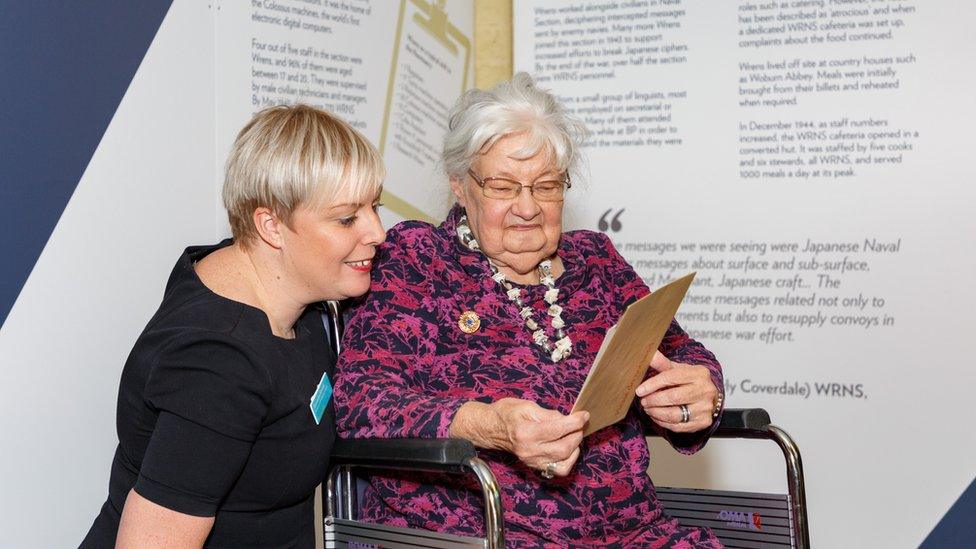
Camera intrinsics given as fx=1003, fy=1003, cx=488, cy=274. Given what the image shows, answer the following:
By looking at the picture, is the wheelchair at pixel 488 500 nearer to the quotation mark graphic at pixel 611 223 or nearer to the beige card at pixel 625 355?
the beige card at pixel 625 355

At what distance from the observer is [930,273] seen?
3.14m

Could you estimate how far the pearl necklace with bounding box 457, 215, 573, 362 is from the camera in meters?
2.12

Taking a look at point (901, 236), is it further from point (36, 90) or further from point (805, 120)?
point (36, 90)

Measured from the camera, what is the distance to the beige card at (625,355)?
1.67 m

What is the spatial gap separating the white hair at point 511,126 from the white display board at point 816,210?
130 cm

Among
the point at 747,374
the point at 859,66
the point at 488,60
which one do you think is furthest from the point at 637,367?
the point at 488,60

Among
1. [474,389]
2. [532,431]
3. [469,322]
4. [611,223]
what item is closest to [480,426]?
[532,431]

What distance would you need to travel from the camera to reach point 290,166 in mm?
1745

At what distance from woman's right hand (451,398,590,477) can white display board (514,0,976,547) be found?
5.89 ft

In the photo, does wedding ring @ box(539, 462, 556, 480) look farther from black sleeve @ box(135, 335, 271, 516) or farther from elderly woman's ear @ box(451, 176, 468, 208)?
elderly woman's ear @ box(451, 176, 468, 208)

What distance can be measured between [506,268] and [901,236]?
1.59 m

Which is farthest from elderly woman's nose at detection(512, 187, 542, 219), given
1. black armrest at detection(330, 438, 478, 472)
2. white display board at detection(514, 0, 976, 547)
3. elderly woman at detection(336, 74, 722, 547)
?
white display board at detection(514, 0, 976, 547)

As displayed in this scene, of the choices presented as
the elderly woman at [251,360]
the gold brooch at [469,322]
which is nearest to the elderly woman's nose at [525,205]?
the gold brooch at [469,322]

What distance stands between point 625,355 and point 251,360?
641mm
